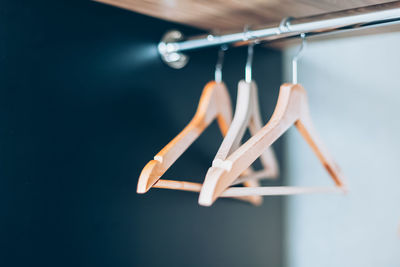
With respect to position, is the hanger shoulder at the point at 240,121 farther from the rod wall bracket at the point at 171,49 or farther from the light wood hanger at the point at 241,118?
the rod wall bracket at the point at 171,49

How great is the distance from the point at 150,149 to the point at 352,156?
0.65 m

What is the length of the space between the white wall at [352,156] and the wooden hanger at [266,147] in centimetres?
35

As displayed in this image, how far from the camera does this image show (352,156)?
Answer: 129cm

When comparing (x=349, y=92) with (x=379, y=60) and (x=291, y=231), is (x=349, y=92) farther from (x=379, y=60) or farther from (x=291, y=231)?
(x=291, y=231)

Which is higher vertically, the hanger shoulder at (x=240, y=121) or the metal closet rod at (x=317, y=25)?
the metal closet rod at (x=317, y=25)

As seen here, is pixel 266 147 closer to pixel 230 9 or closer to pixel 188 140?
pixel 188 140

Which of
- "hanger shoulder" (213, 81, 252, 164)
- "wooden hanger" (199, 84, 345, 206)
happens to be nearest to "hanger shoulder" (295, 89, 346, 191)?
"wooden hanger" (199, 84, 345, 206)

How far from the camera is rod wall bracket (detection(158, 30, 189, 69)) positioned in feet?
3.32

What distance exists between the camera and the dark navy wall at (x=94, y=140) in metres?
0.77

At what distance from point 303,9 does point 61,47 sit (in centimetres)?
51

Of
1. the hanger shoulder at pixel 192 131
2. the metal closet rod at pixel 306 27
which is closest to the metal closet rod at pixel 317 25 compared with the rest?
the metal closet rod at pixel 306 27

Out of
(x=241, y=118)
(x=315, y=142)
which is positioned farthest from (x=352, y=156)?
(x=241, y=118)

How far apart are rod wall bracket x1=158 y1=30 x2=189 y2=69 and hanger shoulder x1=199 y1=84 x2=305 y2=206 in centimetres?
32

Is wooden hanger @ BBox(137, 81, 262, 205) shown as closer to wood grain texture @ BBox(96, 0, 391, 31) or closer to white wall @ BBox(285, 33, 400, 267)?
wood grain texture @ BBox(96, 0, 391, 31)
